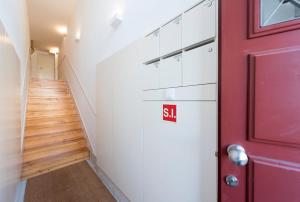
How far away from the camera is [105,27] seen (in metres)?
2.29

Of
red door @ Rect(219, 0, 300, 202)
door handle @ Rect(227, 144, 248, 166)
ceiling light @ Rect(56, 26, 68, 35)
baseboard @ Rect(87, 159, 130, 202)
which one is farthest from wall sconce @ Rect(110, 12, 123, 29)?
ceiling light @ Rect(56, 26, 68, 35)

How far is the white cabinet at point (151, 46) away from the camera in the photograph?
4.16ft

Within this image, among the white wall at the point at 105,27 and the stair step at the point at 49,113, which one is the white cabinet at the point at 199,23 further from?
the stair step at the point at 49,113

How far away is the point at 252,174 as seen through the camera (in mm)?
632

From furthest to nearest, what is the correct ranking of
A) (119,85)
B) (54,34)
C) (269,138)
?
1. (54,34)
2. (119,85)
3. (269,138)

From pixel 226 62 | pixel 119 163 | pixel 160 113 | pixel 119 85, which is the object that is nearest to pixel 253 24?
pixel 226 62

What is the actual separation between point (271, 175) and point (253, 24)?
58 cm

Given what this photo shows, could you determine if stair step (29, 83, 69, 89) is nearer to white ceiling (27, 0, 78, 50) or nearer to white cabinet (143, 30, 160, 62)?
white ceiling (27, 0, 78, 50)

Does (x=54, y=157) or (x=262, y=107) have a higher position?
(x=262, y=107)

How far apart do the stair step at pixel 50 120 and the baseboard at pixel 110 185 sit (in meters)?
1.32

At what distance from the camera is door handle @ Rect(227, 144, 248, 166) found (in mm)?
626

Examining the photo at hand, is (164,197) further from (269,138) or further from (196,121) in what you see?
(269,138)

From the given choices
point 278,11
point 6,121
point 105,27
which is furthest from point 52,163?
point 278,11

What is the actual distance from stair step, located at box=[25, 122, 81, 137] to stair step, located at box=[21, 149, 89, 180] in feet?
1.89
